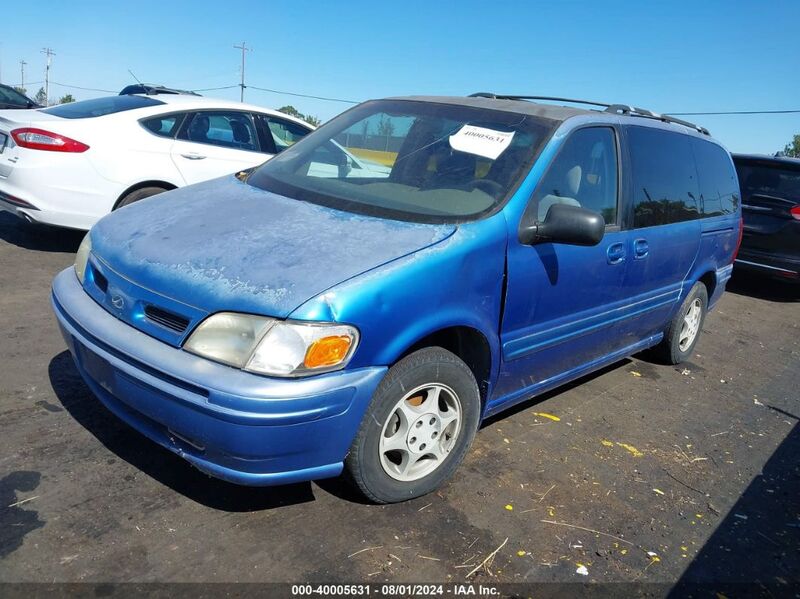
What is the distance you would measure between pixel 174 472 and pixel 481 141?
2.16 meters

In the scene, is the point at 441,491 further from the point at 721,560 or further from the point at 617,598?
the point at 721,560

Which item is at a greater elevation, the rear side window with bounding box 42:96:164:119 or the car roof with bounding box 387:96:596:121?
the car roof with bounding box 387:96:596:121

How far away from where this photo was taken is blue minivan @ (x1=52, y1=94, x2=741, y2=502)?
236cm

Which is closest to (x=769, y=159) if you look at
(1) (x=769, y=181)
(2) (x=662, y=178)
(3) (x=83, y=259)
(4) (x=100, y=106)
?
(1) (x=769, y=181)

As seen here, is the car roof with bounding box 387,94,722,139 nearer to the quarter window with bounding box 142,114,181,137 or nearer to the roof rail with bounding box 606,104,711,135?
the roof rail with bounding box 606,104,711,135

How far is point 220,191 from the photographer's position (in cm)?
346

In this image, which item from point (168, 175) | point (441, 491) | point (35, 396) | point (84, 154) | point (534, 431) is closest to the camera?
point (441, 491)

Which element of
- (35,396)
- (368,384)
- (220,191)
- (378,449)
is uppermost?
(220,191)

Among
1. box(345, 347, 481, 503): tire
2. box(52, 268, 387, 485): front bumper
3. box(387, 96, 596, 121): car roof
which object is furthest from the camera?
box(387, 96, 596, 121): car roof

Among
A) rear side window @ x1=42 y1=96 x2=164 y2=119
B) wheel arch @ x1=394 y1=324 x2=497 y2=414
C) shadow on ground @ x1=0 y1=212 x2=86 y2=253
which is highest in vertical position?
rear side window @ x1=42 y1=96 x2=164 y2=119

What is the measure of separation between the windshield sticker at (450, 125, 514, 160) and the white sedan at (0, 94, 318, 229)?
143 inches

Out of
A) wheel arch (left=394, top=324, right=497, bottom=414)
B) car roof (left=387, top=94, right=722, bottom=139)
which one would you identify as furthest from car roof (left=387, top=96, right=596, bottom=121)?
wheel arch (left=394, top=324, right=497, bottom=414)

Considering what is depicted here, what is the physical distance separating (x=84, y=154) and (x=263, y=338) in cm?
428

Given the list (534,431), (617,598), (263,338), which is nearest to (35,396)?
(263,338)
